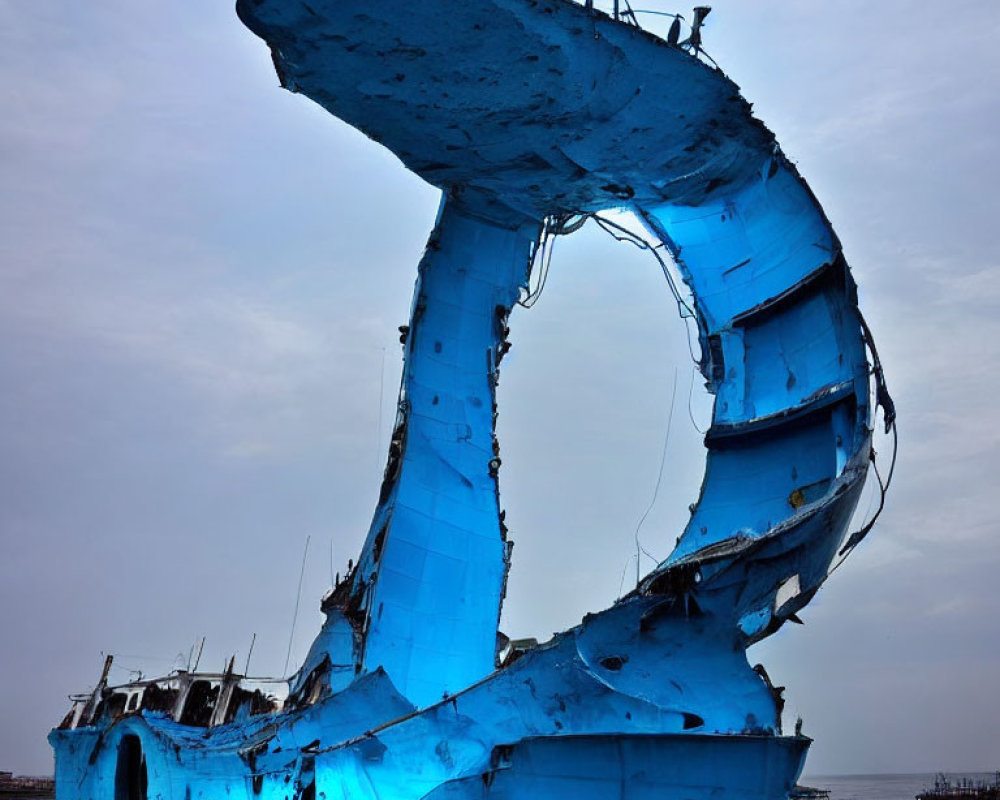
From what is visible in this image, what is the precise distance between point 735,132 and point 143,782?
1145cm

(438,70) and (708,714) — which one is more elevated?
(438,70)

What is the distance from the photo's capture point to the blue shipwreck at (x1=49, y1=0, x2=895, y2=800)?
7094mm

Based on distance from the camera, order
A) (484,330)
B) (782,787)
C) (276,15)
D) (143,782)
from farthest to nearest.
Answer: (143,782) < (484,330) < (276,15) < (782,787)

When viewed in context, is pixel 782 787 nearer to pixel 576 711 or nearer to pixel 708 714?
pixel 708 714

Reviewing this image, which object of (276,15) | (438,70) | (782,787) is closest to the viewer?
(782,787)

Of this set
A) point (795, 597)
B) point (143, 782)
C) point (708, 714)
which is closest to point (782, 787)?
point (708, 714)

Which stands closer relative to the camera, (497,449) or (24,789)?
(497,449)

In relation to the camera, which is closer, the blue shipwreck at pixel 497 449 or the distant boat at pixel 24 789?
the blue shipwreck at pixel 497 449

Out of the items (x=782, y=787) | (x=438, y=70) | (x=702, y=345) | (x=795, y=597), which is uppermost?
(x=438, y=70)

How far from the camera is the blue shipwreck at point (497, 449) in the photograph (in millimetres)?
7094

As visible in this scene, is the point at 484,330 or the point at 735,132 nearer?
the point at 735,132

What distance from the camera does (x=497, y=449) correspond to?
10336 mm

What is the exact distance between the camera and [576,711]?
711 cm

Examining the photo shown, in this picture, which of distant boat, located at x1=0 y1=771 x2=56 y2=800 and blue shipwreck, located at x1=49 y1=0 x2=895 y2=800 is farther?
distant boat, located at x1=0 y1=771 x2=56 y2=800
